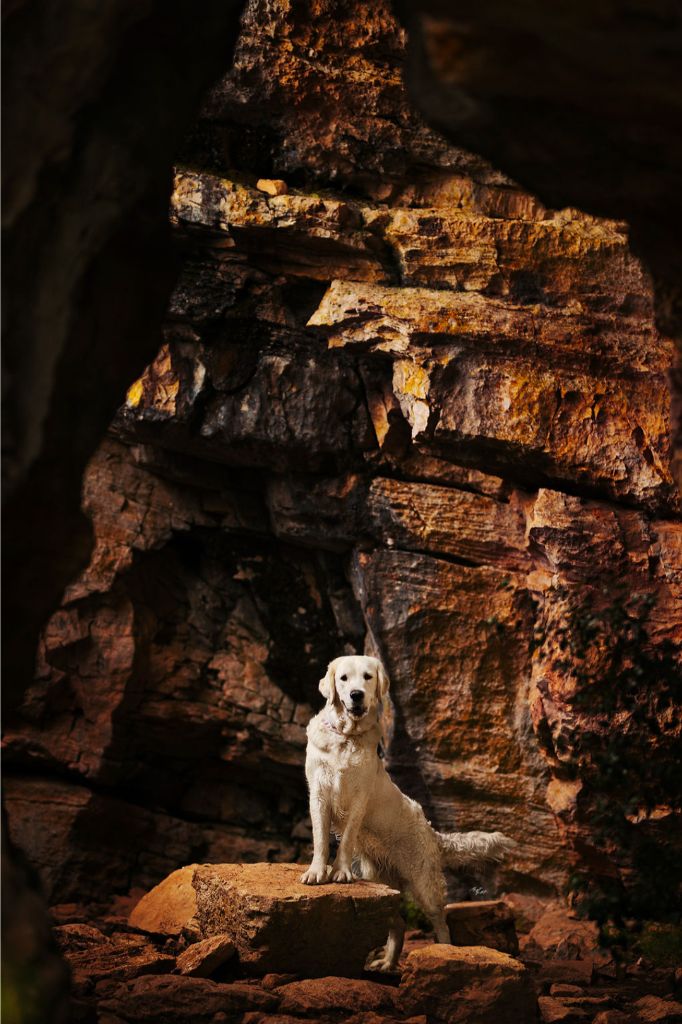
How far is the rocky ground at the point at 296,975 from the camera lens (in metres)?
5.92

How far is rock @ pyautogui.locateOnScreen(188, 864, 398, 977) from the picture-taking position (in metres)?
6.41

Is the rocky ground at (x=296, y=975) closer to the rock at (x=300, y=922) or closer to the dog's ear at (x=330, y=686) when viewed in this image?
the rock at (x=300, y=922)

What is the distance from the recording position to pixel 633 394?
31.1 feet

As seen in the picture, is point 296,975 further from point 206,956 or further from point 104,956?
point 104,956

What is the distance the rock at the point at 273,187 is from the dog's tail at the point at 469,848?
5333 mm

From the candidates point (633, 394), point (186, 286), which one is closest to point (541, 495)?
point (633, 394)

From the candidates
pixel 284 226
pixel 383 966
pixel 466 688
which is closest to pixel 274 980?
pixel 383 966

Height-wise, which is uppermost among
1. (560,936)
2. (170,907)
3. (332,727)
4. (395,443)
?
(395,443)

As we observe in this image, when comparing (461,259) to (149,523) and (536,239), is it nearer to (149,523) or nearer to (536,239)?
(536,239)

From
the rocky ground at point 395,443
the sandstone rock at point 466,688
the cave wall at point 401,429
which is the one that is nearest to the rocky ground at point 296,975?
the rocky ground at point 395,443

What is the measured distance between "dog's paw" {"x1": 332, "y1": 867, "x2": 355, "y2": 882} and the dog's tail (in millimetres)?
1082

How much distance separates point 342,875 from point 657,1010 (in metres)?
2.02

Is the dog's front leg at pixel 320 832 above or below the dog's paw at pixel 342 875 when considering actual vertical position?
above

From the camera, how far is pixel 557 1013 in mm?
6605
